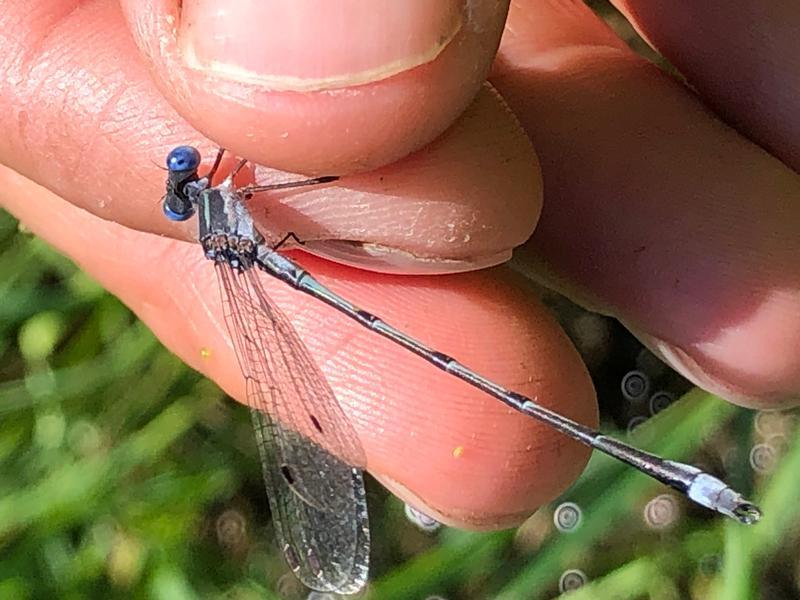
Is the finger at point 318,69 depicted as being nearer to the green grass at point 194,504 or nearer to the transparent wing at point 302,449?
the transparent wing at point 302,449

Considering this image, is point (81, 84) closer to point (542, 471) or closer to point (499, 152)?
point (499, 152)

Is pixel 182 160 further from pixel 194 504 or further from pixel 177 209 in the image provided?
pixel 194 504

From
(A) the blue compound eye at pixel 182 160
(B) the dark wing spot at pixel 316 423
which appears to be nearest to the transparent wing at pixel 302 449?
(B) the dark wing spot at pixel 316 423

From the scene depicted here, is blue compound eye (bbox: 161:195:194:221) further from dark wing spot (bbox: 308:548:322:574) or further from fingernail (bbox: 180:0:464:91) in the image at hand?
dark wing spot (bbox: 308:548:322:574)

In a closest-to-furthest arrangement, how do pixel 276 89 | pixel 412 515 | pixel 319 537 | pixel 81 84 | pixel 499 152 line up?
pixel 276 89
pixel 499 152
pixel 81 84
pixel 319 537
pixel 412 515

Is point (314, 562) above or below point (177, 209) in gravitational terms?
below

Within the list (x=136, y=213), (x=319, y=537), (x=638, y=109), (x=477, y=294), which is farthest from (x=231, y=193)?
(x=638, y=109)

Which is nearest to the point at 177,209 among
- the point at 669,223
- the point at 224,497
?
the point at 669,223
